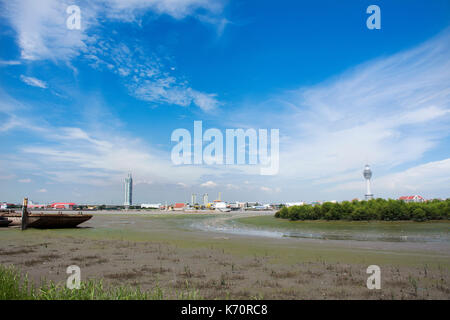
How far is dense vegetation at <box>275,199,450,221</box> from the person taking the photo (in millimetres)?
39875

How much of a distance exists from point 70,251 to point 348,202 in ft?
133

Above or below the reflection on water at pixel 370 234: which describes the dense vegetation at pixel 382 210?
above

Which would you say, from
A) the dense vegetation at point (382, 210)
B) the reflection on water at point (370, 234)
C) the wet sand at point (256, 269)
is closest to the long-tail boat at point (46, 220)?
the wet sand at point (256, 269)

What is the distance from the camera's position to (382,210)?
4078 centimetres

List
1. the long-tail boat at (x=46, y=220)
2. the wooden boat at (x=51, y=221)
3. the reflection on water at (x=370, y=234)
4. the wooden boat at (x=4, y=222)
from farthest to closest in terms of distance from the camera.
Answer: the wooden boat at (x=4, y=222), the wooden boat at (x=51, y=221), the long-tail boat at (x=46, y=220), the reflection on water at (x=370, y=234)

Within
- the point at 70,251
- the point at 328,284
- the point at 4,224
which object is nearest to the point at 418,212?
the point at 328,284

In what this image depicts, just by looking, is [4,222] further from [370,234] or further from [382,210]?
[382,210]

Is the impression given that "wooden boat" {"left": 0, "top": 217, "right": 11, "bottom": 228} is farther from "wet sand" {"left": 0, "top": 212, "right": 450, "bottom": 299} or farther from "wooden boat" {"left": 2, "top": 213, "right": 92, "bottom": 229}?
"wet sand" {"left": 0, "top": 212, "right": 450, "bottom": 299}

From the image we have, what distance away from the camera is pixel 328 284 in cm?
1000

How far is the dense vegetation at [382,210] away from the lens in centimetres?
3988

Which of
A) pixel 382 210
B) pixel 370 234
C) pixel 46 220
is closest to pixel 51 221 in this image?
pixel 46 220

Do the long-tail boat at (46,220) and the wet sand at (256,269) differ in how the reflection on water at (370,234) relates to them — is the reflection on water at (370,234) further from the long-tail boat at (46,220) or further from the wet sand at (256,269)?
the long-tail boat at (46,220)
